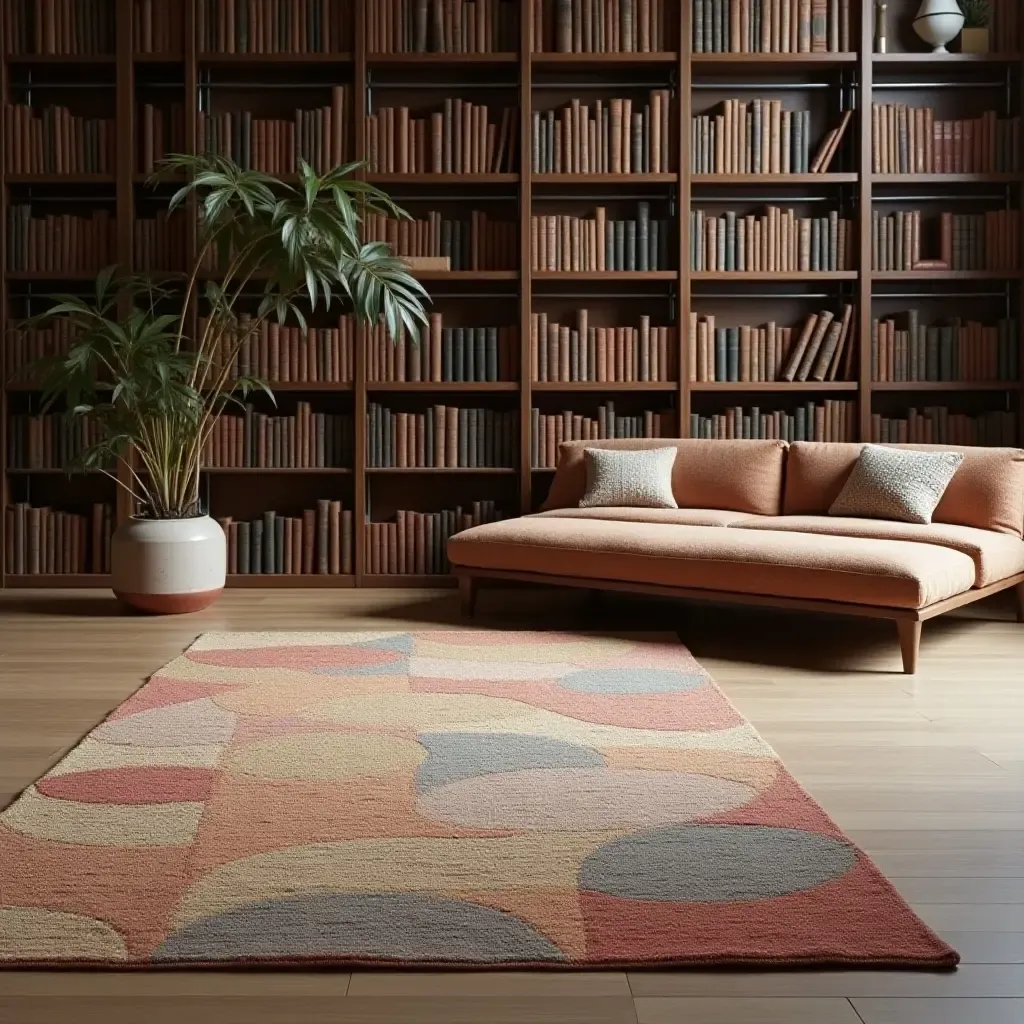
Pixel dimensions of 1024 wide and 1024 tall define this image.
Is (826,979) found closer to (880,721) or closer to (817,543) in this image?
(880,721)

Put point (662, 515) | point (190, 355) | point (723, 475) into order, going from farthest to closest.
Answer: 1. point (723, 475)
2. point (190, 355)
3. point (662, 515)

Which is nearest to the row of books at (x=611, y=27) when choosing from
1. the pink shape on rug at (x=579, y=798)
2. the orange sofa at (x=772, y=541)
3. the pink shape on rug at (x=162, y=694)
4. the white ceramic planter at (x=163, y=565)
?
the orange sofa at (x=772, y=541)

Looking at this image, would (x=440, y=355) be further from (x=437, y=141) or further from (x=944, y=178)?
(x=944, y=178)

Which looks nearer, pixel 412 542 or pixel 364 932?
pixel 364 932

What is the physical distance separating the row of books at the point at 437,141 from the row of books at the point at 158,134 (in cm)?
95

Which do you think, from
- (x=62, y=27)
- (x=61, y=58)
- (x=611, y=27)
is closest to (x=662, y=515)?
(x=611, y=27)

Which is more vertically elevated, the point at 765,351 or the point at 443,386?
the point at 765,351

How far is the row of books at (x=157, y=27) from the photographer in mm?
6410

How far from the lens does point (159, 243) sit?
6.51m

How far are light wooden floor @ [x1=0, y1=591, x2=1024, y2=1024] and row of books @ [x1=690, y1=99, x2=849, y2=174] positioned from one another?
2.21 m

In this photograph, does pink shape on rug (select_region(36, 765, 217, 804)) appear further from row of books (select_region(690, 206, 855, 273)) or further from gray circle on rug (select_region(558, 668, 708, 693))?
row of books (select_region(690, 206, 855, 273))

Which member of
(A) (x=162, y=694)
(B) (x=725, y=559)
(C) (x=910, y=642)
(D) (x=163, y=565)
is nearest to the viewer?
(A) (x=162, y=694)

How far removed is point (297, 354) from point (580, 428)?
145 centimetres

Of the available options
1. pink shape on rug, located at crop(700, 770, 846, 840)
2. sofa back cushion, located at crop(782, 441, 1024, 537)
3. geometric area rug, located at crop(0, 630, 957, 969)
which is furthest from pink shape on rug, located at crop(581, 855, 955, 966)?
sofa back cushion, located at crop(782, 441, 1024, 537)
